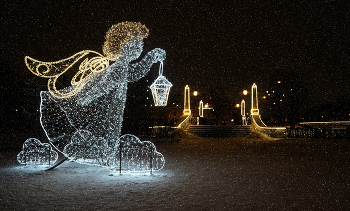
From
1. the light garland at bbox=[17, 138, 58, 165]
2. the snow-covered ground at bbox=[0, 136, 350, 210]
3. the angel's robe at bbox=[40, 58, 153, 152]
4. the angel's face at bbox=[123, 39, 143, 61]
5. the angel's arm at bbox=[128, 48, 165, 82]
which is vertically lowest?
the snow-covered ground at bbox=[0, 136, 350, 210]

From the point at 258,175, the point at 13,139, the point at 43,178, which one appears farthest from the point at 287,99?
the point at 43,178

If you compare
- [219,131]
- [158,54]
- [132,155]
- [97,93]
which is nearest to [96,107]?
[97,93]

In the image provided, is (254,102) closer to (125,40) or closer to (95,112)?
(95,112)

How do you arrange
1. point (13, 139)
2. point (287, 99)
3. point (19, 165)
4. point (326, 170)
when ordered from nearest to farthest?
point (326, 170) → point (19, 165) → point (13, 139) → point (287, 99)

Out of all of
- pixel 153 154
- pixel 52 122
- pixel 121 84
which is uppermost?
pixel 121 84

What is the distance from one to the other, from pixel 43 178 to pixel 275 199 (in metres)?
5.80

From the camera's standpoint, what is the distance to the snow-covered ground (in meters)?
6.20

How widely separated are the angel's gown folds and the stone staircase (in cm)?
1990

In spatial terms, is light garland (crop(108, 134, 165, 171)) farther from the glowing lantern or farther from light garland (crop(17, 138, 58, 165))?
light garland (crop(17, 138, 58, 165))

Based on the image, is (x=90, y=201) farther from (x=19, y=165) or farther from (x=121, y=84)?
(x=19, y=165)

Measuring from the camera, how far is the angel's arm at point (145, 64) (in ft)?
29.2

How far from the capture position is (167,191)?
737 centimetres

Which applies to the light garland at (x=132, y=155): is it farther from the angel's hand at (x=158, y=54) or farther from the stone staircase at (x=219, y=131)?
the stone staircase at (x=219, y=131)

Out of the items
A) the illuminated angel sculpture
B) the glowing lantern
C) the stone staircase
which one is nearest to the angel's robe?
the illuminated angel sculpture
